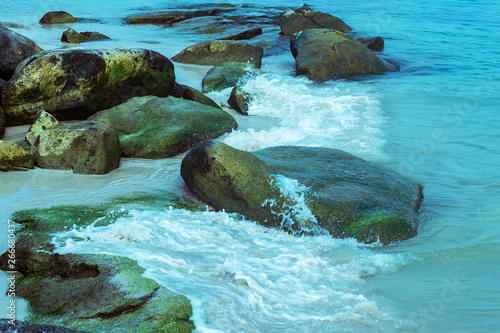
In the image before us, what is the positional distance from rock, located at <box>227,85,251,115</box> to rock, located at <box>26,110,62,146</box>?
3.53m

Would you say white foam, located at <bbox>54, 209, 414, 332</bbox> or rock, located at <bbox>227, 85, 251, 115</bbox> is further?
rock, located at <bbox>227, 85, 251, 115</bbox>

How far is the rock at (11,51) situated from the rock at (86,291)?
4.34 meters

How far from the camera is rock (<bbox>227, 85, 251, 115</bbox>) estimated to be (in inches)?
343

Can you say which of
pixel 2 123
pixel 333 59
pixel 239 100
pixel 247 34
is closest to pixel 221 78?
pixel 239 100

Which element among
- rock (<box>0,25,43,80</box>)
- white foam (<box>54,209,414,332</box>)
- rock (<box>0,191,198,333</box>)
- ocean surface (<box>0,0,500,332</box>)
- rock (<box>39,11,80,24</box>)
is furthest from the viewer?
rock (<box>39,11,80,24</box>)

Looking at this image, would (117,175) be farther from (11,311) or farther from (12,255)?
(11,311)

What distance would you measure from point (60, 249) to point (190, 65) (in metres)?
8.69

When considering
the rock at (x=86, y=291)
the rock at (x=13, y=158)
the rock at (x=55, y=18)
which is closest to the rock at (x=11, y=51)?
the rock at (x=13, y=158)

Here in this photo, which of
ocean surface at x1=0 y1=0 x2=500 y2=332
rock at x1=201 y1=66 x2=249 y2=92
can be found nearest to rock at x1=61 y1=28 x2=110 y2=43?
ocean surface at x1=0 y1=0 x2=500 y2=332

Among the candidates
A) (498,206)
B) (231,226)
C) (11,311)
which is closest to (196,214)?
(231,226)

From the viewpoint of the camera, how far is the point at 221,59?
39.0ft

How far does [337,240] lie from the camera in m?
4.54

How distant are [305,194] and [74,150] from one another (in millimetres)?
2656

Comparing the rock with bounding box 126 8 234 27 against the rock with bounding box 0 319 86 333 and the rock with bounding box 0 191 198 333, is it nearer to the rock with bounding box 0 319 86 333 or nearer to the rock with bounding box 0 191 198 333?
the rock with bounding box 0 191 198 333
